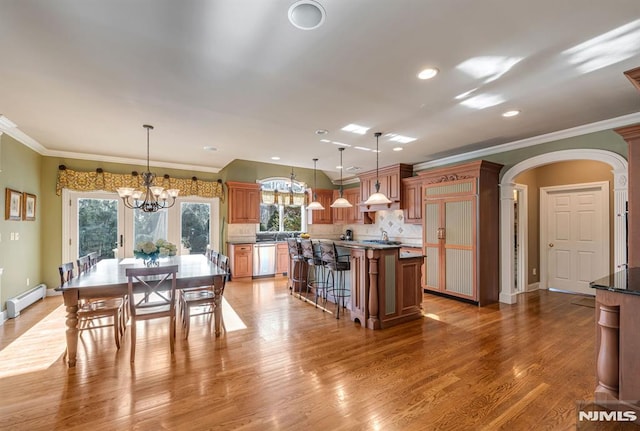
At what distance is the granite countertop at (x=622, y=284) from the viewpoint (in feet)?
6.22

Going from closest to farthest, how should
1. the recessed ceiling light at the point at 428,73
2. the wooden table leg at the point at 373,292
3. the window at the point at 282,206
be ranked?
1. the recessed ceiling light at the point at 428,73
2. the wooden table leg at the point at 373,292
3. the window at the point at 282,206

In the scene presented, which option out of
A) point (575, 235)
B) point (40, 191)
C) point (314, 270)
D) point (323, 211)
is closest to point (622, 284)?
point (314, 270)

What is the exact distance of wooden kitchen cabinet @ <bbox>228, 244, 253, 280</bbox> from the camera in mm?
6422

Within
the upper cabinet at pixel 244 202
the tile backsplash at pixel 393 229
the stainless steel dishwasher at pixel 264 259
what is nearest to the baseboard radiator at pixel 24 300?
the upper cabinet at pixel 244 202

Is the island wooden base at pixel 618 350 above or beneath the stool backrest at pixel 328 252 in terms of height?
beneath

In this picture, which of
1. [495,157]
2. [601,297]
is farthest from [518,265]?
[601,297]

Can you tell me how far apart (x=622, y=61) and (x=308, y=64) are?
249 cm

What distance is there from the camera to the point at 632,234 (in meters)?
2.67

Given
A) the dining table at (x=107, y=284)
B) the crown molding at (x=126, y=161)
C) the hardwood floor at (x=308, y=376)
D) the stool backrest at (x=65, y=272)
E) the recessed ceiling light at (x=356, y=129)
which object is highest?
the recessed ceiling light at (x=356, y=129)

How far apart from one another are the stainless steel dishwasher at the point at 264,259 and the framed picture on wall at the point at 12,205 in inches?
151

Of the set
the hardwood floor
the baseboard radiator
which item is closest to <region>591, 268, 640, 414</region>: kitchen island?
the hardwood floor

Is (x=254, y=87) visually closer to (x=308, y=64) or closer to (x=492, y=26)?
(x=308, y=64)

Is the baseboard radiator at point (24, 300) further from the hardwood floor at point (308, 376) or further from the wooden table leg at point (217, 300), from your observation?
the wooden table leg at point (217, 300)
